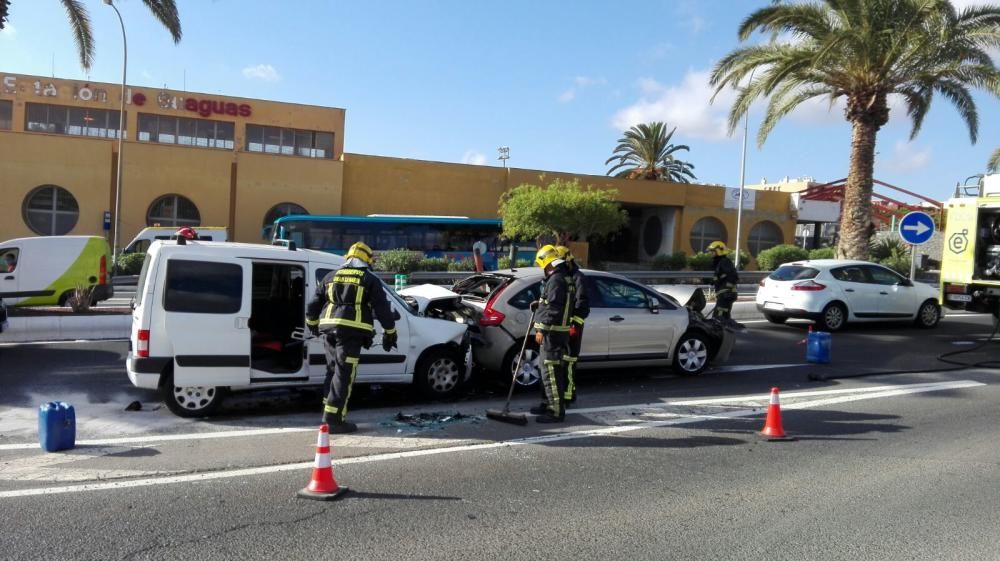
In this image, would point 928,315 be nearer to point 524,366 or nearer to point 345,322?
point 524,366

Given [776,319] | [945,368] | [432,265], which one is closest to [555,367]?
[945,368]

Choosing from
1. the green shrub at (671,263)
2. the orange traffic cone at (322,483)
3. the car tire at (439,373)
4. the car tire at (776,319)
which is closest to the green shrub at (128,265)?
the green shrub at (671,263)

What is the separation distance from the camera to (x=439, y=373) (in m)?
8.26

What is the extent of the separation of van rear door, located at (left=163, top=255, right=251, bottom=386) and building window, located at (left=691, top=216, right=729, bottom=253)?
117ft

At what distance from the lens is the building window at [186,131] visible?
1398 inches

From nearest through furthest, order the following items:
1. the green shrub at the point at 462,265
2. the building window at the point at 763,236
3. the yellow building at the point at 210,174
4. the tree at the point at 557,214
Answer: the green shrub at the point at 462,265
the tree at the point at 557,214
the yellow building at the point at 210,174
the building window at the point at 763,236

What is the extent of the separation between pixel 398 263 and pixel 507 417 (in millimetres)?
17714

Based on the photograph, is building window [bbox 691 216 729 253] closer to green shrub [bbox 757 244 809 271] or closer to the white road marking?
green shrub [bbox 757 244 809 271]

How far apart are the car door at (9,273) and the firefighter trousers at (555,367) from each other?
42.6 ft

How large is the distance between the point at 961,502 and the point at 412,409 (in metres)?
4.88

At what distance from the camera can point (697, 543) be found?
446cm

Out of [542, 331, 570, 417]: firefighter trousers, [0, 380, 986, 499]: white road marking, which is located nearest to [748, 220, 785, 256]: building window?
[0, 380, 986, 499]: white road marking

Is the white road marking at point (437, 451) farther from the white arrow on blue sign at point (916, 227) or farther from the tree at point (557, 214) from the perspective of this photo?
the tree at point (557, 214)

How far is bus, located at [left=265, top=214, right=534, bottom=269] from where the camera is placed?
2833 centimetres
